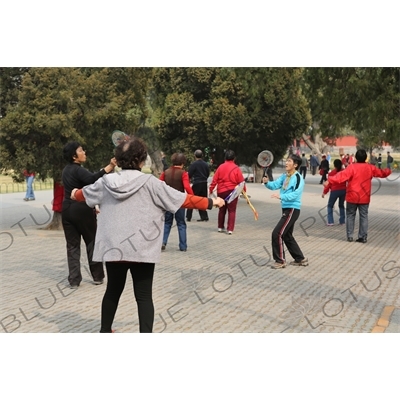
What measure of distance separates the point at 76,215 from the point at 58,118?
5.09 m

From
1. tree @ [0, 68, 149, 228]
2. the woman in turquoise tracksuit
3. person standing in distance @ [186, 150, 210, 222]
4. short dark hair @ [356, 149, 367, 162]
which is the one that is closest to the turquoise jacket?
the woman in turquoise tracksuit

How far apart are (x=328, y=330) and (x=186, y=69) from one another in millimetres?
14788

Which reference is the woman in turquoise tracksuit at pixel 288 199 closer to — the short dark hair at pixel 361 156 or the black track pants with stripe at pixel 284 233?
the black track pants with stripe at pixel 284 233

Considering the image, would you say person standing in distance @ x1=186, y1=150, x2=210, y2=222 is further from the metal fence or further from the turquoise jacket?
the metal fence

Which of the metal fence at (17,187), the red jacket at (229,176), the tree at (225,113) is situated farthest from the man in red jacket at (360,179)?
the metal fence at (17,187)

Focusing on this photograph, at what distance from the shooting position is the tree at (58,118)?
1259cm

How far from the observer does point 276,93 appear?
1912cm

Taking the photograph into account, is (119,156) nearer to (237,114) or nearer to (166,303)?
(166,303)

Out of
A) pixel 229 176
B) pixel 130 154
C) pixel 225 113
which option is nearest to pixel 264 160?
pixel 229 176

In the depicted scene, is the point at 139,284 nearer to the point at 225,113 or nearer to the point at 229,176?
the point at 229,176

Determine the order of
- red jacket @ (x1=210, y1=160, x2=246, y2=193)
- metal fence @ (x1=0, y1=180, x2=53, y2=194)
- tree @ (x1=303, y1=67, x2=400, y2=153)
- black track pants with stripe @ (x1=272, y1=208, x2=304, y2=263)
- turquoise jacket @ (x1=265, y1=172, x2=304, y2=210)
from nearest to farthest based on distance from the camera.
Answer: turquoise jacket @ (x1=265, y1=172, x2=304, y2=210) → black track pants with stripe @ (x1=272, y1=208, x2=304, y2=263) → tree @ (x1=303, y1=67, x2=400, y2=153) → red jacket @ (x1=210, y1=160, x2=246, y2=193) → metal fence @ (x1=0, y1=180, x2=53, y2=194)

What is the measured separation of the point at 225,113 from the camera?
1881 cm

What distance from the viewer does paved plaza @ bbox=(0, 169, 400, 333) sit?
627cm

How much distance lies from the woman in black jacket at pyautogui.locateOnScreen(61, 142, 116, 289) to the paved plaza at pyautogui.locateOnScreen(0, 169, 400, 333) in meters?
0.25
